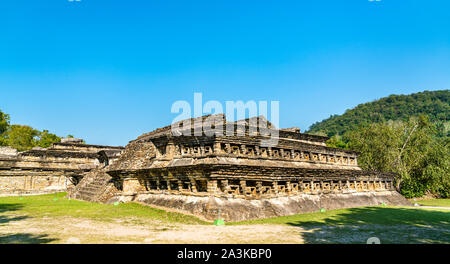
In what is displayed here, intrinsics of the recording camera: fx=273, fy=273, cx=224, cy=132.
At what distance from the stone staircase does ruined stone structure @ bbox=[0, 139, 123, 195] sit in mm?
2374

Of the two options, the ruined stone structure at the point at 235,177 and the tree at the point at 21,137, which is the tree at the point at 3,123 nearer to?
the tree at the point at 21,137

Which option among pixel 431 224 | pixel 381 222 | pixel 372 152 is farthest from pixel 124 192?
pixel 372 152

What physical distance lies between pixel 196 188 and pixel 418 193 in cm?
2930

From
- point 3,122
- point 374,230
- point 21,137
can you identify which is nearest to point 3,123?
point 3,122

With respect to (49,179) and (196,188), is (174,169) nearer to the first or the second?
(196,188)

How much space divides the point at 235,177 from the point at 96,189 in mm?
13005

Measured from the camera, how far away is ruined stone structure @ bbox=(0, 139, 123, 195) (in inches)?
1078

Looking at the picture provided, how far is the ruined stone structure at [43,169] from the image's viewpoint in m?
27.4

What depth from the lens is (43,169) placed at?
29.8 m

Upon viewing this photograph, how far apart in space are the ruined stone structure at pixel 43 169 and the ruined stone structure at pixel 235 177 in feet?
30.3

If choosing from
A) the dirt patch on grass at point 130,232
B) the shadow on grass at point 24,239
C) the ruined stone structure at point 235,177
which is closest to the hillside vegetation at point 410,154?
Result: the ruined stone structure at point 235,177

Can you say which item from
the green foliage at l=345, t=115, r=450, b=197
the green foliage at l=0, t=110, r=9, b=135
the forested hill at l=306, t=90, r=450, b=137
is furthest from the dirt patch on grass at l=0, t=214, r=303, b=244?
the forested hill at l=306, t=90, r=450, b=137

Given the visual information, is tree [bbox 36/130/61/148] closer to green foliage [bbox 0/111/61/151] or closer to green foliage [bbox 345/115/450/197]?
green foliage [bbox 0/111/61/151]

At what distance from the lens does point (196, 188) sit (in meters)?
14.3
